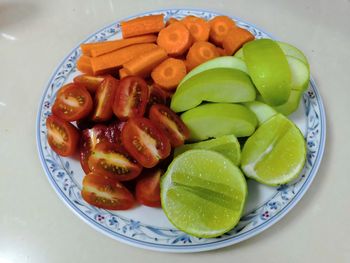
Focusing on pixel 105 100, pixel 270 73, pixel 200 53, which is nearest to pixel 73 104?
pixel 105 100

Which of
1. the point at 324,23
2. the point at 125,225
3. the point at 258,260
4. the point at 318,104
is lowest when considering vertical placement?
the point at 258,260

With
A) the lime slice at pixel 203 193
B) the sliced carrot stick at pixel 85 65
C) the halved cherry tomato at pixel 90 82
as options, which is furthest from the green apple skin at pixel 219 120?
the sliced carrot stick at pixel 85 65

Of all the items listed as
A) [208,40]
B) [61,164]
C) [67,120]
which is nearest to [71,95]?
[67,120]

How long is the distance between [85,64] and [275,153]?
2.35 feet

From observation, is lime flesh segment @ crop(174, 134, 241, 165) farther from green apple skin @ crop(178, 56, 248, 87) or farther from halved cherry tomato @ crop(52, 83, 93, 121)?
halved cherry tomato @ crop(52, 83, 93, 121)

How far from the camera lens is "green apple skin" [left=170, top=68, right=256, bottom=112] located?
103cm

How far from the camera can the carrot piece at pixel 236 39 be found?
4.11ft

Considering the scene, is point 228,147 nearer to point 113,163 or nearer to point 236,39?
point 113,163

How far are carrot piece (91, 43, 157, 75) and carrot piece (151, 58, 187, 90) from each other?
0.09 metres

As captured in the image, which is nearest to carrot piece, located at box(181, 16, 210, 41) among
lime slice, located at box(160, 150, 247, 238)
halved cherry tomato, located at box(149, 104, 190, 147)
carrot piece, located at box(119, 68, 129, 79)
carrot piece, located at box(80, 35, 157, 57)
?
carrot piece, located at box(80, 35, 157, 57)

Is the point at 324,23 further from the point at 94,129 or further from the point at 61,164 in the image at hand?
the point at 61,164

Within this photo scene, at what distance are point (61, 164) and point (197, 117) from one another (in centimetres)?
42

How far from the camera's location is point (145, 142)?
0.97 m

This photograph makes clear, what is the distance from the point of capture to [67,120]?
1089mm
